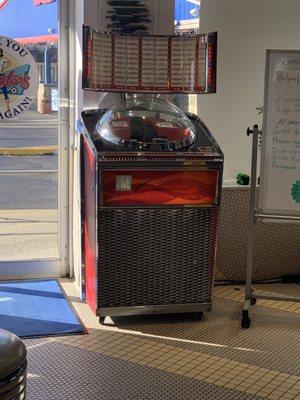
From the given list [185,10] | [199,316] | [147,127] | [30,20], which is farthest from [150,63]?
[199,316]

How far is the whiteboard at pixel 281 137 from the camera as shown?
380cm

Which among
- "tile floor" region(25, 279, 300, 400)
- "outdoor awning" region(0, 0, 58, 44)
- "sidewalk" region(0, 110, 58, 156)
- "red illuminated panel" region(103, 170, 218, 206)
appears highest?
"outdoor awning" region(0, 0, 58, 44)

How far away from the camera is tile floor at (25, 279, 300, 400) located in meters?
3.08

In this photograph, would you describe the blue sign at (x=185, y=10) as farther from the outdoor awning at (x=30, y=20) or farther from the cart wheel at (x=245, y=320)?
the cart wheel at (x=245, y=320)

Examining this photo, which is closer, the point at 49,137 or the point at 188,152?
the point at 188,152

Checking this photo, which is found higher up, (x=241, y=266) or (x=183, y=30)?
(x=183, y=30)

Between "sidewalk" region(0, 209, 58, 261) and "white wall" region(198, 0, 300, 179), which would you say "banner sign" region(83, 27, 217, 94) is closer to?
"white wall" region(198, 0, 300, 179)

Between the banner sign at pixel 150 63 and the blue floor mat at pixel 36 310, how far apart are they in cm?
152

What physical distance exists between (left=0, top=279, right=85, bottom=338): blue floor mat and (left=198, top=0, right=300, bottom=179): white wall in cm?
181

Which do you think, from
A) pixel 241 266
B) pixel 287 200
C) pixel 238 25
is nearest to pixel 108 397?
pixel 287 200

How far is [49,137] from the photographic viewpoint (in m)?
4.75

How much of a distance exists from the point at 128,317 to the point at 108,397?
3.70ft

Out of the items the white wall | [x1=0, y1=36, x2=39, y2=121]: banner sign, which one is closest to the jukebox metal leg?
the white wall

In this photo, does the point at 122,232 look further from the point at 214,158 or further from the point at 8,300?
the point at 8,300
